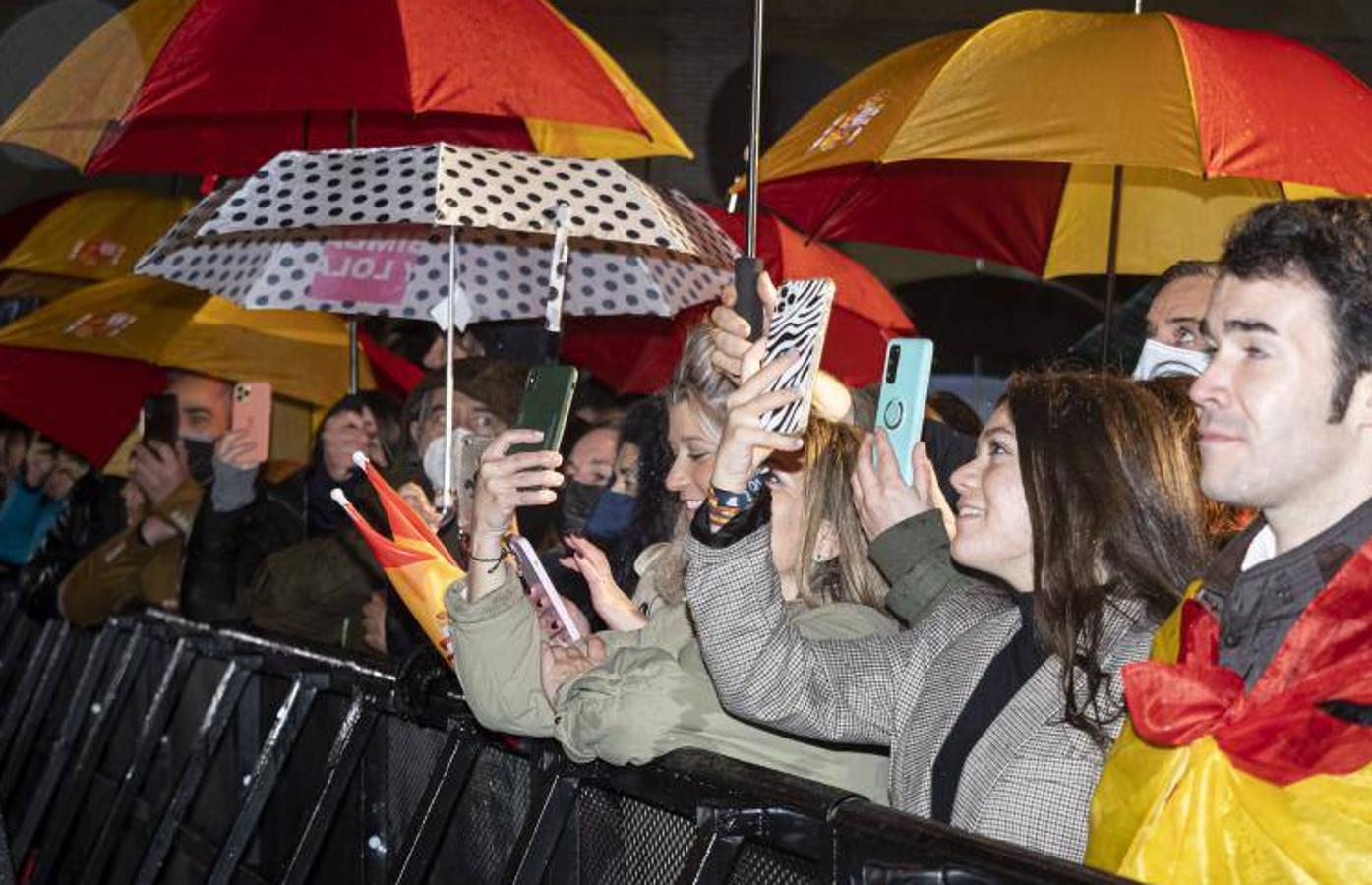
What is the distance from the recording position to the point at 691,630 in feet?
14.1

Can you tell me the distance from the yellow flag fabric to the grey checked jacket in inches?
10.6

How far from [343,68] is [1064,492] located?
325cm

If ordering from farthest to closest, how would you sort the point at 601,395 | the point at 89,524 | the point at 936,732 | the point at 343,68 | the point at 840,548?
1. the point at 89,524
2. the point at 601,395
3. the point at 343,68
4. the point at 840,548
5. the point at 936,732

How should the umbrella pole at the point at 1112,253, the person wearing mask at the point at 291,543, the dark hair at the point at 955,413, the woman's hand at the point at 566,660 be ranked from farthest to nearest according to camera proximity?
the person wearing mask at the point at 291,543 → the umbrella pole at the point at 1112,253 → the dark hair at the point at 955,413 → the woman's hand at the point at 566,660

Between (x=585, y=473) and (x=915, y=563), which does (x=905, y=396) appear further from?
(x=585, y=473)

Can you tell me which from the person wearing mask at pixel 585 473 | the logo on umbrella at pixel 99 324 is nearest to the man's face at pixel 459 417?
the person wearing mask at pixel 585 473

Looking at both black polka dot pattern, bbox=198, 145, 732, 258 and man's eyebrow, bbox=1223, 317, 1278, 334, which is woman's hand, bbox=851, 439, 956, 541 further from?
black polka dot pattern, bbox=198, 145, 732, 258

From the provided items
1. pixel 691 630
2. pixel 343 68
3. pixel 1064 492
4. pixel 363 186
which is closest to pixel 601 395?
pixel 343 68

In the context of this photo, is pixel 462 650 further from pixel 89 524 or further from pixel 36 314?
pixel 89 524

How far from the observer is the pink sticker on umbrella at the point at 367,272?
21.7 feet

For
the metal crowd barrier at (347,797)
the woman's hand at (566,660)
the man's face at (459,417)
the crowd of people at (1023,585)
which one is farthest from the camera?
the man's face at (459,417)

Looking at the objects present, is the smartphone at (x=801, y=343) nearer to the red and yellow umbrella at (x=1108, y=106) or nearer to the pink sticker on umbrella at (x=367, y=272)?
the red and yellow umbrella at (x=1108, y=106)

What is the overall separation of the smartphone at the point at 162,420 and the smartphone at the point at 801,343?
16.9 ft

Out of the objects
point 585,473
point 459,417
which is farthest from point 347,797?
point 585,473
